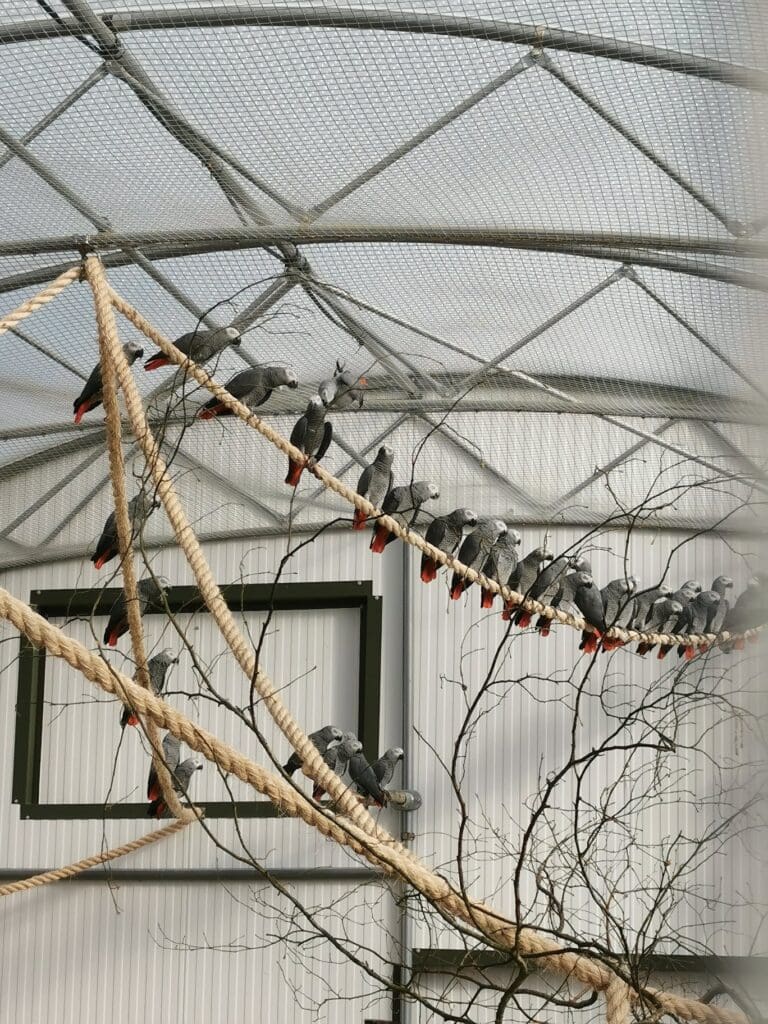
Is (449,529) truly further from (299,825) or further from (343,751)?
(299,825)

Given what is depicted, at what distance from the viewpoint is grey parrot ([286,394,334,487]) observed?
202 inches

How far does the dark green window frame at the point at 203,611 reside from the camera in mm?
7934

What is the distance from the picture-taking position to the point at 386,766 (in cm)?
736

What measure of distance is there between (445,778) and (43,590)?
2.90 meters

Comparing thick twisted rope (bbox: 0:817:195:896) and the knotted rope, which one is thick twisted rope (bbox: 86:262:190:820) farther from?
thick twisted rope (bbox: 0:817:195:896)

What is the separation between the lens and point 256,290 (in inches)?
228

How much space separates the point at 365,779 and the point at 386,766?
0.86ft

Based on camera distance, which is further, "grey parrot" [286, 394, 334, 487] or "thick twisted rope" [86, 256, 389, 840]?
"grey parrot" [286, 394, 334, 487]

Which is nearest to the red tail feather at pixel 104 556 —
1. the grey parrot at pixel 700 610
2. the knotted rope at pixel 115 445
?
the knotted rope at pixel 115 445

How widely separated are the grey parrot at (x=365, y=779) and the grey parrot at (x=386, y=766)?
0.14 meters

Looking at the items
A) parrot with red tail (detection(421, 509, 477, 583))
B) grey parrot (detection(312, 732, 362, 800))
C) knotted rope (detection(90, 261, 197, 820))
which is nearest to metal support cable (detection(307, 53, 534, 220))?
knotted rope (detection(90, 261, 197, 820))

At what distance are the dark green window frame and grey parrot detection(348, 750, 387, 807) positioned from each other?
66 centimetres

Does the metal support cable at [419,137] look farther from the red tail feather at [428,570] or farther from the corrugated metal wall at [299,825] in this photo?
the corrugated metal wall at [299,825]

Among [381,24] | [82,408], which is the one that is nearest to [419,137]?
[381,24]
